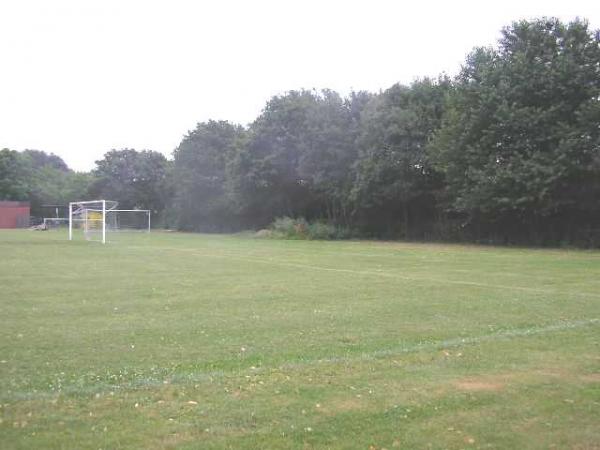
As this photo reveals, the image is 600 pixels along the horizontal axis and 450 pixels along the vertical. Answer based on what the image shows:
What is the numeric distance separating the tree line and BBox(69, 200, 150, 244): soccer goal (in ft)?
30.0

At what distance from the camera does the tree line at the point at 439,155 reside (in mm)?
32688

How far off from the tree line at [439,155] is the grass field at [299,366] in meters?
19.1

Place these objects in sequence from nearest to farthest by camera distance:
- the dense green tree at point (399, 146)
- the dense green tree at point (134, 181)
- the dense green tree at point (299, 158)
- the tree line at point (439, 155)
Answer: the tree line at point (439, 155) → the dense green tree at point (399, 146) → the dense green tree at point (299, 158) → the dense green tree at point (134, 181)

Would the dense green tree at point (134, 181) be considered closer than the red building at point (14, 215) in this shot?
Yes

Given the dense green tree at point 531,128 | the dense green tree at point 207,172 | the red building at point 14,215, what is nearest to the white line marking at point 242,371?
the dense green tree at point 531,128

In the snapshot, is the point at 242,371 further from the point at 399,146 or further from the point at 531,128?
Answer: the point at 399,146

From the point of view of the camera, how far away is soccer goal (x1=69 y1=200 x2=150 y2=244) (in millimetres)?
48875

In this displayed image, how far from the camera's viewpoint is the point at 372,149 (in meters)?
44.3

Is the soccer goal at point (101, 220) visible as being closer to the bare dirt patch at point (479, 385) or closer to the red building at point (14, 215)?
the red building at point (14, 215)

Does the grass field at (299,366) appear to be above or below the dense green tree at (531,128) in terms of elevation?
below

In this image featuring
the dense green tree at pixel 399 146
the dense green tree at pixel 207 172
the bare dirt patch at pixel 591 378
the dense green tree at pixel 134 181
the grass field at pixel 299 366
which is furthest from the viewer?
the dense green tree at pixel 134 181

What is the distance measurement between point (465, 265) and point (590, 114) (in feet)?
42.8

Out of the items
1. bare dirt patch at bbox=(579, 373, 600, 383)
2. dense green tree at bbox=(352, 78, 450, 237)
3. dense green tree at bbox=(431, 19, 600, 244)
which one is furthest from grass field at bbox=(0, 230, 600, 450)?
dense green tree at bbox=(352, 78, 450, 237)

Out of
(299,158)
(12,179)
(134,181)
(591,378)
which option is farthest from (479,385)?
(12,179)
